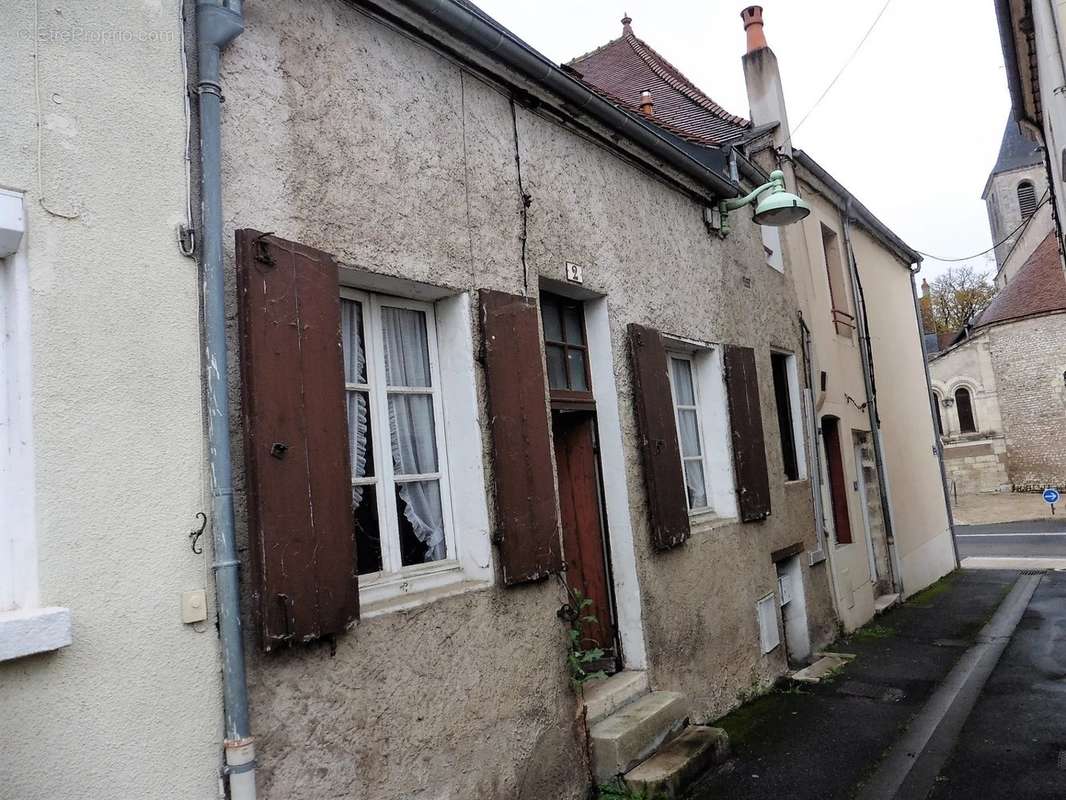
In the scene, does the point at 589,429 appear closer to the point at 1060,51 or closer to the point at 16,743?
the point at 16,743

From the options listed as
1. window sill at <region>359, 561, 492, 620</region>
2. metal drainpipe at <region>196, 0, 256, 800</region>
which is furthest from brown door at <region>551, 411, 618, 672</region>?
metal drainpipe at <region>196, 0, 256, 800</region>

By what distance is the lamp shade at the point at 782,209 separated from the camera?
20.4 feet

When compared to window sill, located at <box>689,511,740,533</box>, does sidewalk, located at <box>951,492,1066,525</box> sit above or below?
below

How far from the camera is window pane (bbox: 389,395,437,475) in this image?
3.79m

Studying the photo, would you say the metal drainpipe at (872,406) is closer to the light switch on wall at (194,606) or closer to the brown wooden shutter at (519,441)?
the brown wooden shutter at (519,441)

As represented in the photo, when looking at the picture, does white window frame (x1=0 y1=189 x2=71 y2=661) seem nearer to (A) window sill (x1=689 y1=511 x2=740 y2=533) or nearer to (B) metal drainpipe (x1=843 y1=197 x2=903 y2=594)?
(A) window sill (x1=689 y1=511 x2=740 y2=533)

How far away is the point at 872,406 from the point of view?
36.8ft

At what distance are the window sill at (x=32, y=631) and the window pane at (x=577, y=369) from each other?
345cm

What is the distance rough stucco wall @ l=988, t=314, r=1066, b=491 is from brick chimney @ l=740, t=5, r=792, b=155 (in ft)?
81.3

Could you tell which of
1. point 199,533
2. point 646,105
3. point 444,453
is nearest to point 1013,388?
point 646,105

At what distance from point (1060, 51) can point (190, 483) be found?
653cm

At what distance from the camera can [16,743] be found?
2189 mm

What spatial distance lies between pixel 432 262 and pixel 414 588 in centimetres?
159

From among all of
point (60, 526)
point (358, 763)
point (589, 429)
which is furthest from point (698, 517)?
point (60, 526)
